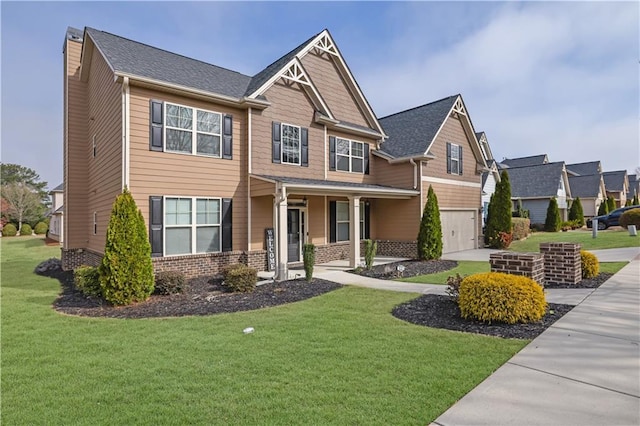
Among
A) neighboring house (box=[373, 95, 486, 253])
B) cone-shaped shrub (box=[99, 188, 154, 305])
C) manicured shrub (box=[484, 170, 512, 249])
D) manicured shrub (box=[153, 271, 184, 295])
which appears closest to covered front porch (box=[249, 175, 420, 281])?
neighboring house (box=[373, 95, 486, 253])

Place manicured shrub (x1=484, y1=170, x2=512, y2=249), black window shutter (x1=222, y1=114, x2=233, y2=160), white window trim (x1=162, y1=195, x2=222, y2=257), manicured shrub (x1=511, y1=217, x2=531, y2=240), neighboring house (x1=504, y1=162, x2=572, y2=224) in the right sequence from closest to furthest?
1. white window trim (x1=162, y1=195, x2=222, y2=257)
2. black window shutter (x1=222, y1=114, x2=233, y2=160)
3. manicured shrub (x1=484, y1=170, x2=512, y2=249)
4. manicured shrub (x1=511, y1=217, x2=531, y2=240)
5. neighboring house (x1=504, y1=162, x2=572, y2=224)

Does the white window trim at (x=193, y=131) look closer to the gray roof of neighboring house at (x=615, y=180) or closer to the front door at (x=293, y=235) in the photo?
the front door at (x=293, y=235)

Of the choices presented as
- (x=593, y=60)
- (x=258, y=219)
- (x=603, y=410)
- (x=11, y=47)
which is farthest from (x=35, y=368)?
(x=593, y=60)

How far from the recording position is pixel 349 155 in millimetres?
15570

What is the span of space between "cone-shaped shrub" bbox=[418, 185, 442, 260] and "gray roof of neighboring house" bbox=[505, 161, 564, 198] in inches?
920

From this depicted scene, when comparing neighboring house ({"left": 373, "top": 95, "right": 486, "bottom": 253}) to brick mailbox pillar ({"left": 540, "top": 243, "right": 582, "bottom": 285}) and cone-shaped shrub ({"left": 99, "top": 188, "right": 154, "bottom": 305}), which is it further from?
cone-shaped shrub ({"left": 99, "top": 188, "right": 154, "bottom": 305})

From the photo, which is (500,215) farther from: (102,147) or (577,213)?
(577,213)

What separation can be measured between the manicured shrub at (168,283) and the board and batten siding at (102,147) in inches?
121

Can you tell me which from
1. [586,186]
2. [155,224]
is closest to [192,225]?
[155,224]

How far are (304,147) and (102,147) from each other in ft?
23.6

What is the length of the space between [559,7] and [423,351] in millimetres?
9920

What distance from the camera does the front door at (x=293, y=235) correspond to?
1355cm

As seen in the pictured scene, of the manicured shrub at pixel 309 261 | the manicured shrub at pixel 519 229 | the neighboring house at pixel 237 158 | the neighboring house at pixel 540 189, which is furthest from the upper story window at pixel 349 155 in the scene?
the neighboring house at pixel 540 189

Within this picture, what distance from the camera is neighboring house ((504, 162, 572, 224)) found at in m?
32.0
